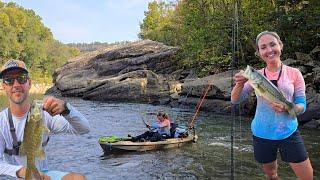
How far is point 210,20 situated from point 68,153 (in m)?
28.5

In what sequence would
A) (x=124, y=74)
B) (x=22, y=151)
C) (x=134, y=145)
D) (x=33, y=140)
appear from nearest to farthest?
(x=33, y=140), (x=22, y=151), (x=134, y=145), (x=124, y=74)

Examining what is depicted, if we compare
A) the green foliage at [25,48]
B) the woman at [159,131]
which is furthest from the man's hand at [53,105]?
the green foliage at [25,48]

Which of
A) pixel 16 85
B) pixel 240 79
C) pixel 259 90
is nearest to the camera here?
pixel 16 85

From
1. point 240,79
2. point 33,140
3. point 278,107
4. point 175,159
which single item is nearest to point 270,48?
point 240,79

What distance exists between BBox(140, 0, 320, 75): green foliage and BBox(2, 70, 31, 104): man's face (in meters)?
26.3

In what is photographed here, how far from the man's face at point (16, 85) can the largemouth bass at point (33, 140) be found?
46 cm

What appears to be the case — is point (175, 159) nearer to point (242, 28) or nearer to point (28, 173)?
point (28, 173)

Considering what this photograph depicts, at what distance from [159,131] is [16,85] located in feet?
43.9

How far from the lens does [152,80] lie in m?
43.4

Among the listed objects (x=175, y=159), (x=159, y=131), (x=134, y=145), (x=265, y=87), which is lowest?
(x=175, y=159)

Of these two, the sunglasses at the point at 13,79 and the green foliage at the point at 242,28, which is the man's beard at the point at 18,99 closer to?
the sunglasses at the point at 13,79

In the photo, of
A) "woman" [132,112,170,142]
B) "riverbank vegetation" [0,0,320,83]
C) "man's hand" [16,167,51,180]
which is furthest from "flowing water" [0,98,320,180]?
"man's hand" [16,167,51,180]

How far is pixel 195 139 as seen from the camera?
59.6ft

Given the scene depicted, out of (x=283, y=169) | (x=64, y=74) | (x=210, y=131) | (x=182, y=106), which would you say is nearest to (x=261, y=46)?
(x=283, y=169)
